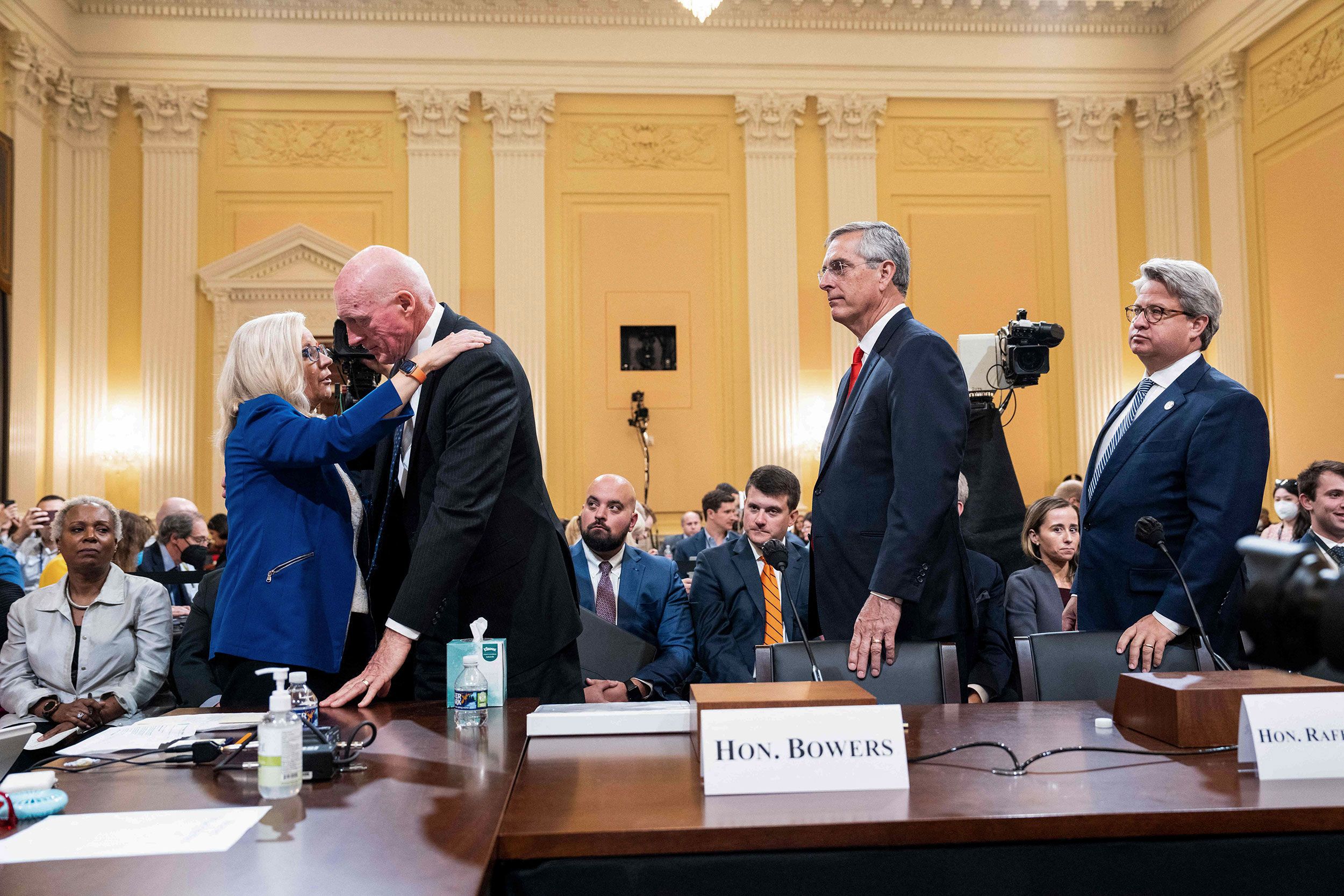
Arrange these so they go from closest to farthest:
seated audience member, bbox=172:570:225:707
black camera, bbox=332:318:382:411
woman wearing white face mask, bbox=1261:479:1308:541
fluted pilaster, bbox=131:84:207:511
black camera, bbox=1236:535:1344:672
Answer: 1. black camera, bbox=1236:535:1344:672
2. black camera, bbox=332:318:382:411
3. seated audience member, bbox=172:570:225:707
4. woman wearing white face mask, bbox=1261:479:1308:541
5. fluted pilaster, bbox=131:84:207:511

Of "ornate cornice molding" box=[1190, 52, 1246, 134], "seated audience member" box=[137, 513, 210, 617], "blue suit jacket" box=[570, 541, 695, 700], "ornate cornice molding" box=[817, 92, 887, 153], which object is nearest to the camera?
"blue suit jacket" box=[570, 541, 695, 700]

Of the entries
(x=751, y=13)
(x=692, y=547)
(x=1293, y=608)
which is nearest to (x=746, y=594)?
(x=1293, y=608)

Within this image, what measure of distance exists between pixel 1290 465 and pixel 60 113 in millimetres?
11311

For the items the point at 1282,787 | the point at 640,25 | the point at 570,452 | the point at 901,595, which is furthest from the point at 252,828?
the point at 640,25

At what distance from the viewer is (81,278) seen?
32.1 feet

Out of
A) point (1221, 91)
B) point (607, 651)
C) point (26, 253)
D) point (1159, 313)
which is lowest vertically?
point (607, 651)

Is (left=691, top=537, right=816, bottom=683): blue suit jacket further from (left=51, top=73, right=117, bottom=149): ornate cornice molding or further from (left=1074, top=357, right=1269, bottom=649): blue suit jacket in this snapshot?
(left=51, top=73, right=117, bottom=149): ornate cornice molding

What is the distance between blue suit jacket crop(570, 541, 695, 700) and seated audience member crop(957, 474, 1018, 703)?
106 cm

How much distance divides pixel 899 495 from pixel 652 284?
841 cm

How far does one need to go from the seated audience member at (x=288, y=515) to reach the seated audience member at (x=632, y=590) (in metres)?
1.61

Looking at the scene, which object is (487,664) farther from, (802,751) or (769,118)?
(769,118)

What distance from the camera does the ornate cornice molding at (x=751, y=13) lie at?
10016 millimetres

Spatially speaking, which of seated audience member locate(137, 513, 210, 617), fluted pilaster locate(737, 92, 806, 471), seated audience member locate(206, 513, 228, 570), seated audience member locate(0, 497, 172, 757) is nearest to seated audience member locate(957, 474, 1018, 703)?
seated audience member locate(0, 497, 172, 757)

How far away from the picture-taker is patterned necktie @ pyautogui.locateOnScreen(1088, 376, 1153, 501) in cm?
262
